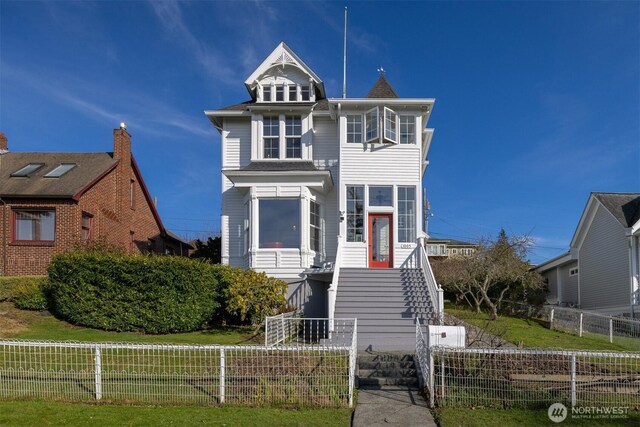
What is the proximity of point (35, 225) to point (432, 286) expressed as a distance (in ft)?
49.1

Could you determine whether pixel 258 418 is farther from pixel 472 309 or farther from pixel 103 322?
pixel 472 309

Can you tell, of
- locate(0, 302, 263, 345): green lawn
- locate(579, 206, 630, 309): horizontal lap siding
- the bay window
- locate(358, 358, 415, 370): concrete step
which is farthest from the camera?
locate(579, 206, 630, 309): horizontal lap siding

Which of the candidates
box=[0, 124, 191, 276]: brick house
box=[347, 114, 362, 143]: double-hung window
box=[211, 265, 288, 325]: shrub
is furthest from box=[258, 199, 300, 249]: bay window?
box=[0, 124, 191, 276]: brick house

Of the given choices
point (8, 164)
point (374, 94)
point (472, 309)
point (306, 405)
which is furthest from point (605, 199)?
point (8, 164)

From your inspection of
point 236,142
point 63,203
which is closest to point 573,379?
point 236,142

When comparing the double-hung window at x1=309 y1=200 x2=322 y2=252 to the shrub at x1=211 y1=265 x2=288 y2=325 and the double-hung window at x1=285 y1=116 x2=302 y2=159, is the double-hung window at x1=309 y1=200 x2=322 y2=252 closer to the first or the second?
the double-hung window at x1=285 y1=116 x2=302 y2=159

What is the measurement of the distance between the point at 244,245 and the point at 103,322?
20.0 ft

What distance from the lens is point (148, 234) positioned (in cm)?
2627

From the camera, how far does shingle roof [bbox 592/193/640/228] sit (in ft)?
66.4

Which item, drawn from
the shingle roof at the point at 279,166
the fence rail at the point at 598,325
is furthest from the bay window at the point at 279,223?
the fence rail at the point at 598,325

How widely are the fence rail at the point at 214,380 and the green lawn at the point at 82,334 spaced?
3.99m

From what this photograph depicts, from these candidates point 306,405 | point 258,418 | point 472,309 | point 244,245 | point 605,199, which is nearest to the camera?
point 258,418

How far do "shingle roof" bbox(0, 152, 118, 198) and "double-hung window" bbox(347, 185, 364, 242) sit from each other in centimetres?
1036

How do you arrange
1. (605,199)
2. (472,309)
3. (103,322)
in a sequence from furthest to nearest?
(605,199), (472,309), (103,322)
